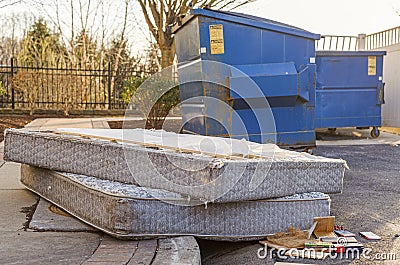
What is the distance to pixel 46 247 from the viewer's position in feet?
8.21

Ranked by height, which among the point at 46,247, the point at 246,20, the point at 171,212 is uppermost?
the point at 246,20

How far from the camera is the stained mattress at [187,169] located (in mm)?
2588

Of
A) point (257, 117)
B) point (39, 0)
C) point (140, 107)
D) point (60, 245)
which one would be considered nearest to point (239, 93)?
point (257, 117)

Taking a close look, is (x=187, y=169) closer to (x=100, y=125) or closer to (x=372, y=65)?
(x=100, y=125)

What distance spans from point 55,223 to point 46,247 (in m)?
0.43

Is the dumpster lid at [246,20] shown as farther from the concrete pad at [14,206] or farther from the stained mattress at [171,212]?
the stained mattress at [171,212]

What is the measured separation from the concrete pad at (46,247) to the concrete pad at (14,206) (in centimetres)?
18

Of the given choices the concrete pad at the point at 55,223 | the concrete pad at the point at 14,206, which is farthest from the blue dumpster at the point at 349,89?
the concrete pad at the point at 55,223

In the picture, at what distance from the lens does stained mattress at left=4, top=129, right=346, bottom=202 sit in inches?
102

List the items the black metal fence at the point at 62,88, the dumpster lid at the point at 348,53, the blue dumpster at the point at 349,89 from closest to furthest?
the dumpster lid at the point at 348,53 < the blue dumpster at the point at 349,89 < the black metal fence at the point at 62,88

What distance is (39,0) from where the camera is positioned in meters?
12.1

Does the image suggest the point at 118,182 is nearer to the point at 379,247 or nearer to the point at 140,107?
the point at 379,247

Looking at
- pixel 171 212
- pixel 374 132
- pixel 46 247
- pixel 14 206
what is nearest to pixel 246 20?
pixel 14 206

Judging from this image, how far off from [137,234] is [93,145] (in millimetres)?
767
